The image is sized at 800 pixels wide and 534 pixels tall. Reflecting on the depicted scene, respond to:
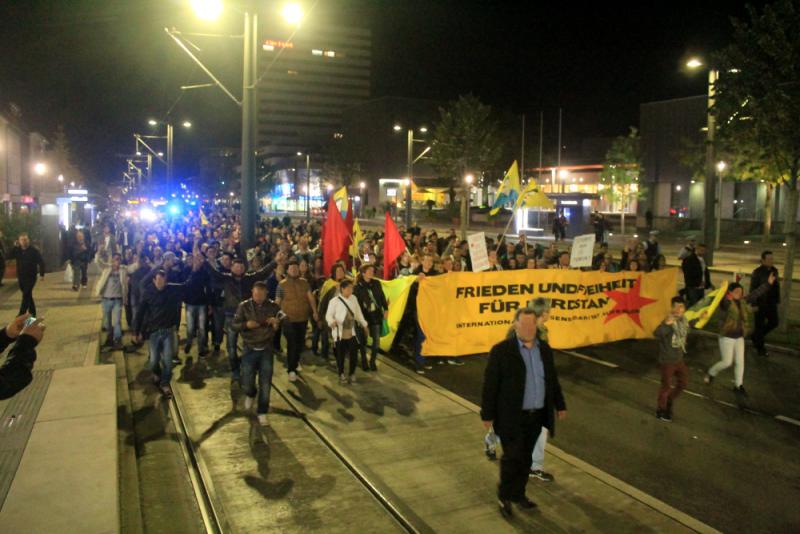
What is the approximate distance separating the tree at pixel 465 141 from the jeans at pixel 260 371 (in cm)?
5191

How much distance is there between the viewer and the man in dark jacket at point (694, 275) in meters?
14.7

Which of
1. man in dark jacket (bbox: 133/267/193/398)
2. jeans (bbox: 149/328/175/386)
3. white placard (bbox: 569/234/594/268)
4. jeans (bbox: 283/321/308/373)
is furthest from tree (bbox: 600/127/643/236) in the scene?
jeans (bbox: 149/328/175/386)

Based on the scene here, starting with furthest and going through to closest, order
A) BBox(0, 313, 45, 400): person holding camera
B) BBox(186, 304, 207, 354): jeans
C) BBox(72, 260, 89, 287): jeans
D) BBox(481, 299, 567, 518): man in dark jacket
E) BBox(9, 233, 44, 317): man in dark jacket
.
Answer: BBox(72, 260, 89, 287): jeans < BBox(9, 233, 44, 317): man in dark jacket < BBox(186, 304, 207, 354): jeans < BBox(481, 299, 567, 518): man in dark jacket < BBox(0, 313, 45, 400): person holding camera

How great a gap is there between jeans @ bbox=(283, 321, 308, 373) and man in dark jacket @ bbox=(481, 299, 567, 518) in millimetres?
4665

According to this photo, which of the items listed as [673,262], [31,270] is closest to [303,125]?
[673,262]

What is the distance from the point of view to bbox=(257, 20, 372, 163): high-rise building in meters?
171

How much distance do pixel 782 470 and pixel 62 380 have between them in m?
8.36

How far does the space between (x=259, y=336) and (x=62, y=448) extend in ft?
7.34

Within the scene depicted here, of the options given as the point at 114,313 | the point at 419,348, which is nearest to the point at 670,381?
the point at 419,348

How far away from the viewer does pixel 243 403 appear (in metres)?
8.77

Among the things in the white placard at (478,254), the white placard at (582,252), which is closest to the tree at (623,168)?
the white placard at (582,252)

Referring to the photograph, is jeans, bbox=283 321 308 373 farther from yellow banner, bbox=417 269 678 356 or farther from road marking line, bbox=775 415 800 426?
road marking line, bbox=775 415 800 426

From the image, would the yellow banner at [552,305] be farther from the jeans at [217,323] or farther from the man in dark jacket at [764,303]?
the jeans at [217,323]

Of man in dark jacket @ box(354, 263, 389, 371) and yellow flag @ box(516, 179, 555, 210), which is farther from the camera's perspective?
yellow flag @ box(516, 179, 555, 210)
